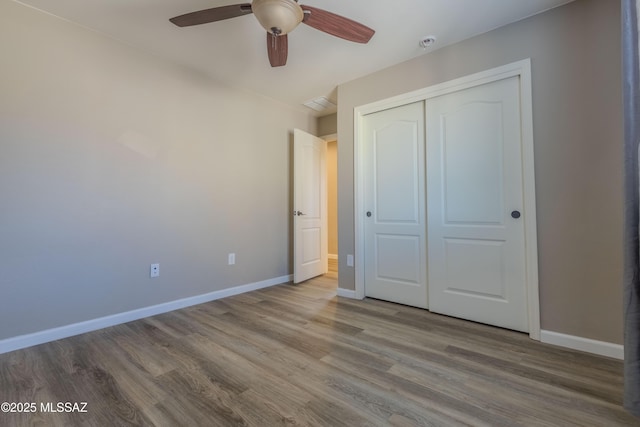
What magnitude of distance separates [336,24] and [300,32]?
2.12ft

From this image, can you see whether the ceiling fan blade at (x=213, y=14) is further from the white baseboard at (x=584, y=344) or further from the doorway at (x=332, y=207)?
the doorway at (x=332, y=207)

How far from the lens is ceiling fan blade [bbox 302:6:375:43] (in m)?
1.57

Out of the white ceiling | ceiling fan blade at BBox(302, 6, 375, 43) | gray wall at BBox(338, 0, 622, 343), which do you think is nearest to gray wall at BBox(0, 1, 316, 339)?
the white ceiling

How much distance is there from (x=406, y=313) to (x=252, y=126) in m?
2.68

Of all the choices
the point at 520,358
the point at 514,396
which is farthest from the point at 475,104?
the point at 514,396

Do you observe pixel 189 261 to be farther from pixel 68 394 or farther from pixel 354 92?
pixel 354 92

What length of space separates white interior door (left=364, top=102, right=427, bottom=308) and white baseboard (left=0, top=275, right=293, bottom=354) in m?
1.59

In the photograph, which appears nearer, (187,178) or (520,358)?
(520,358)

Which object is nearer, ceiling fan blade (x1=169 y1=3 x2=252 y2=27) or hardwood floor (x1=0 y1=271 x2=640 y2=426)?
hardwood floor (x1=0 y1=271 x2=640 y2=426)

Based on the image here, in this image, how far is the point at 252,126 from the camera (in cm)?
332

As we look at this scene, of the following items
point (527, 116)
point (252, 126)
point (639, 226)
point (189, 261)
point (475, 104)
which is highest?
point (252, 126)

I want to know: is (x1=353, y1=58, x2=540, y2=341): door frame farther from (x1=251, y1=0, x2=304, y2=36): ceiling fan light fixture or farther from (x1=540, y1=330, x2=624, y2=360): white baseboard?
(x1=251, y1=0, x2=304, y2=36): ceiling fan light fixture

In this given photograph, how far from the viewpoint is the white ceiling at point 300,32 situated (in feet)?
6.24

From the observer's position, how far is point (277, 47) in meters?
1.82
